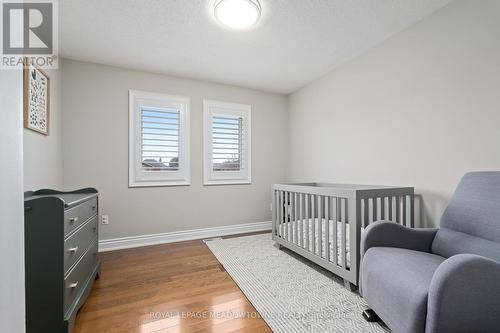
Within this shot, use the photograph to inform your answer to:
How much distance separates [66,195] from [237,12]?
1920mm

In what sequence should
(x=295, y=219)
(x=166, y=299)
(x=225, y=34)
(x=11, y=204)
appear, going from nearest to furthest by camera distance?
(x=11, y=204)
(x=166, y=299)
(x=225, y=34)
(x=295, y=219)

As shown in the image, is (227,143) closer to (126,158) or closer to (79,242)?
(126,158)

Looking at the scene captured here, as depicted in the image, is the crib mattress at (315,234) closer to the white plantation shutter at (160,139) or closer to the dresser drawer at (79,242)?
the white plantation shutter at (160,139)

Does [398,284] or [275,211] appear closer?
[398,284]

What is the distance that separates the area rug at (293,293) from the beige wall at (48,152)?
5.82ft

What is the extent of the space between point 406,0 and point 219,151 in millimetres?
2488

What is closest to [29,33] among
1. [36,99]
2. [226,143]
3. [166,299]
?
[36,99]

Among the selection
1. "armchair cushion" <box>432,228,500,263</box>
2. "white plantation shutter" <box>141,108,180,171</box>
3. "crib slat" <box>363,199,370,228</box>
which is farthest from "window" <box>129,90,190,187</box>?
"armchair cushion" <box>432,228,500,263</box>

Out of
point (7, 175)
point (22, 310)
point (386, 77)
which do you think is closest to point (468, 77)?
point (386, 77)

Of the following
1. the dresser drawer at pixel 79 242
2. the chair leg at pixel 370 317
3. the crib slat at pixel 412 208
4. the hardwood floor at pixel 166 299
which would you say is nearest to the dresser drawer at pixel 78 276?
the dresser drawer at pixel 79 242

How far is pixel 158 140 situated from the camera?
9.56 ft

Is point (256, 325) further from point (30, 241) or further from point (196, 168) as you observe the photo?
point (196, 168)

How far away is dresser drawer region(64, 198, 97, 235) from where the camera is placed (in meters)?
1.25

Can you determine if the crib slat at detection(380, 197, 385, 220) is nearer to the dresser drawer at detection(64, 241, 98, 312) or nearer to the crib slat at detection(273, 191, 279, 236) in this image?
the crib slat at detection(273, 191, 279, 236)
